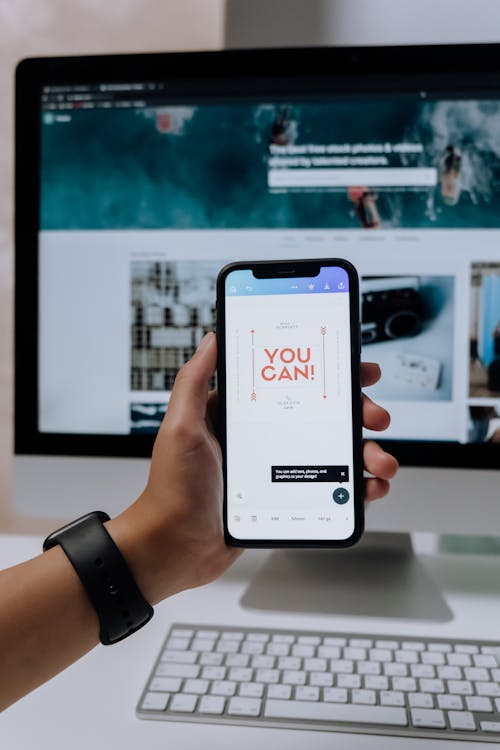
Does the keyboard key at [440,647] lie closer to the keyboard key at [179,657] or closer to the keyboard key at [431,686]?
the keyboard key at [431,686]

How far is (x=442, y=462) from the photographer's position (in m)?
0.59

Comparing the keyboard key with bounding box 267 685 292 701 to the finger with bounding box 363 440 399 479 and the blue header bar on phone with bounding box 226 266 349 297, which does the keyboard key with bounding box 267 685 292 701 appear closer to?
the finger with bounding box 363 440 399 479

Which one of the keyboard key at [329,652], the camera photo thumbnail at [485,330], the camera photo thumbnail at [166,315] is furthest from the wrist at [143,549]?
the camera photo thumbnail at [485,330]

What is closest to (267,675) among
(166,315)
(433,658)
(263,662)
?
(263,662)

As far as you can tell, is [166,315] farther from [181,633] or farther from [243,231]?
[181,633]

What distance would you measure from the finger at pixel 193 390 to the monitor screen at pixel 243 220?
0.17 meters

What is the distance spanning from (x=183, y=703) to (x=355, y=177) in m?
0.45

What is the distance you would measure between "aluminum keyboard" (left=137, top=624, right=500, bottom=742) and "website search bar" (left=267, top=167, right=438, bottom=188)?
0.39 m

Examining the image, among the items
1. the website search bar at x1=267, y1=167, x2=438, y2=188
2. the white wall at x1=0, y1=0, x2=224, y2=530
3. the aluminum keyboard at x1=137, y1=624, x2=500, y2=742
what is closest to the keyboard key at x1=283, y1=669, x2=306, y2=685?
the aluminum keyboard at x1=137, y1=624, x2=500, y2=742

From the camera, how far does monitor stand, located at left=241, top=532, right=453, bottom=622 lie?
0.57m

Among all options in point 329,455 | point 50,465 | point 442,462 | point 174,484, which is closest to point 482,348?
point 442,462

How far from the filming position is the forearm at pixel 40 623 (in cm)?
36

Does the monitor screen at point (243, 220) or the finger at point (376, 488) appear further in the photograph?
the monitor screen at point (243, 220)

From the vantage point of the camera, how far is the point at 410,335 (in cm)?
59
